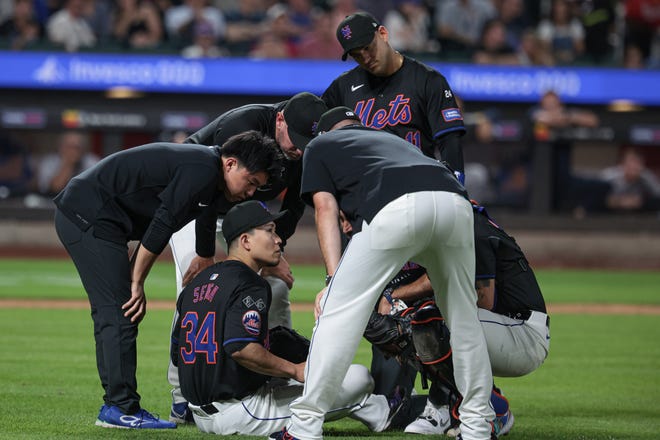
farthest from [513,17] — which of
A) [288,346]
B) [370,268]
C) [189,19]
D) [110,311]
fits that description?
[370,268]

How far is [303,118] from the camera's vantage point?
17.2 ft

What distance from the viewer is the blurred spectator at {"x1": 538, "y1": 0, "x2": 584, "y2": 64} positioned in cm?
1770

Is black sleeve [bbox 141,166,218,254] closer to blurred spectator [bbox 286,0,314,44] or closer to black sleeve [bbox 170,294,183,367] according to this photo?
black sleeve [bbox 170,294,183,367]

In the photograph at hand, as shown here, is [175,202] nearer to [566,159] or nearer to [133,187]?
[133,187]

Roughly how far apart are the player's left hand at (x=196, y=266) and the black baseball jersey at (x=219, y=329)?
0.51 m

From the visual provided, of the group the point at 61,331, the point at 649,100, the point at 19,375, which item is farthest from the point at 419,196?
the point at 649,100

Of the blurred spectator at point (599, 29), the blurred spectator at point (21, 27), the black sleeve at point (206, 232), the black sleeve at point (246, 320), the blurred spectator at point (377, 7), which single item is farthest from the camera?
the blurred spectator at point (377, 7)

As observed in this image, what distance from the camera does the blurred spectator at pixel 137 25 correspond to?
17.3m

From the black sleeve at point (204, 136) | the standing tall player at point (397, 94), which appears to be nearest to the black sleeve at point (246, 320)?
the black sleeve at point (204, 136)

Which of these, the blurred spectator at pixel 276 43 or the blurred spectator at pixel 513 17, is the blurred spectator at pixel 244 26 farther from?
the blurred spectator at pixel 513 17

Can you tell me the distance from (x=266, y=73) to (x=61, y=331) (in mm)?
8456

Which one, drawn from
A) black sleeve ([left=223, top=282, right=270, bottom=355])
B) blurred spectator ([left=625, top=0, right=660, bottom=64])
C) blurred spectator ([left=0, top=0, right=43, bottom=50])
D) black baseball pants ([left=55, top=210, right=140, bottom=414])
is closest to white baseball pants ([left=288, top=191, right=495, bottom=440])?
black sleeve ([left=223, top=282, right=270, bottom=355])

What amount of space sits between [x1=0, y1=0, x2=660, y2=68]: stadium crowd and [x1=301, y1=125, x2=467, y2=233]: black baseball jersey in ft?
42.2

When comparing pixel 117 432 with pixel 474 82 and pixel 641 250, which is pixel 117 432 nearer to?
pixel 474 82
